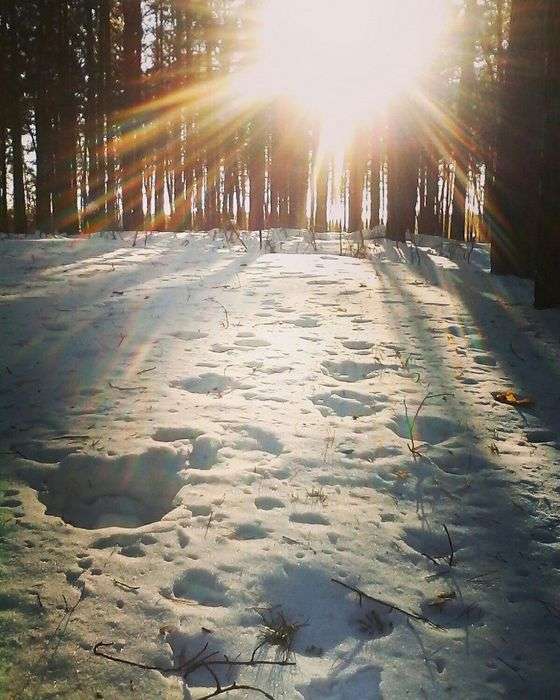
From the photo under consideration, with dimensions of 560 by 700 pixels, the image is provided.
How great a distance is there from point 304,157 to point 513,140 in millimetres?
23006

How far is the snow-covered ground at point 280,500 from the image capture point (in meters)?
1.54

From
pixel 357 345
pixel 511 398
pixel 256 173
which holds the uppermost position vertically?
pixel 256 173

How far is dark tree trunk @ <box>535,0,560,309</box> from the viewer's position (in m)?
4.62

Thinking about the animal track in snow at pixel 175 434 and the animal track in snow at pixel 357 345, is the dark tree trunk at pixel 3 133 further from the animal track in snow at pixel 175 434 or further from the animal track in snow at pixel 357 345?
the animal track in snow at pixel 175 434

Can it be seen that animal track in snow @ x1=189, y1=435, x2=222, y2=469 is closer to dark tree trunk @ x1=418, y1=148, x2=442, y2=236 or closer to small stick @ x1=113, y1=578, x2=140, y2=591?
small stick @ x1=113, y1=578, x2=140, y2=591

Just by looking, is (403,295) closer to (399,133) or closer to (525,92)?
(525,92)

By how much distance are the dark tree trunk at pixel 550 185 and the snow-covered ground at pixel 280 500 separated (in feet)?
1.75

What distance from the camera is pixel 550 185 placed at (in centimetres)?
475

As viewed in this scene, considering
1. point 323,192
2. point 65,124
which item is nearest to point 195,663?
point 65,124

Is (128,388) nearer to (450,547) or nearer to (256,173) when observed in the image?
(450,547)

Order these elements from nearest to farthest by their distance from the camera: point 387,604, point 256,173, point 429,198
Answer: point 387,604
point 256,173
point 429,198

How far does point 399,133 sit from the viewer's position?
1062 cm

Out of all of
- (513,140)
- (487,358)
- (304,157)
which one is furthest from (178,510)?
(304,157)

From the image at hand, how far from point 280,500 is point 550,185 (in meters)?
4.14
